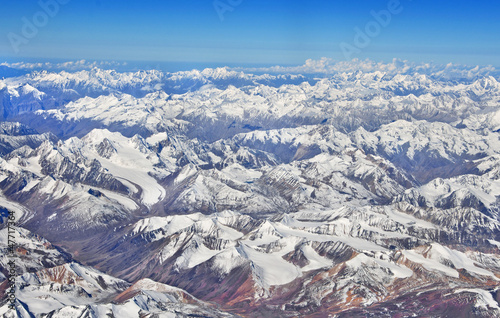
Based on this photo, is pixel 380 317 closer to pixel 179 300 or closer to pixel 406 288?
pixel 406 288

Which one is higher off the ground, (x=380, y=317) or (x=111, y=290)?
(x=380, y=317)

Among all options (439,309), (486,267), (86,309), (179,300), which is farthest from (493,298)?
(86,309)

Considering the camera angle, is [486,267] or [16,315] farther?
[486,267]

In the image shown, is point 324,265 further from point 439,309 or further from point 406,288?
point 439,309

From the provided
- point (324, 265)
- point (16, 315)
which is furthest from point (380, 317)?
point (16, 315)

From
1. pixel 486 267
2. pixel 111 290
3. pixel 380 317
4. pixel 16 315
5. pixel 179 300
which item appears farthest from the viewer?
pixel 486 267

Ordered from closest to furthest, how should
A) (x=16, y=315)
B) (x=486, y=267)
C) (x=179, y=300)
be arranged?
(x=16, y=315)
(x=179, y=300)
(x=486, y=267)

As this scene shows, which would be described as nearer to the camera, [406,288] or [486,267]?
[406,288]

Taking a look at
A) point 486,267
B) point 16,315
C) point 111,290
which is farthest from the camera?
point 486,267

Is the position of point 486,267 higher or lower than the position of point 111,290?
higher
